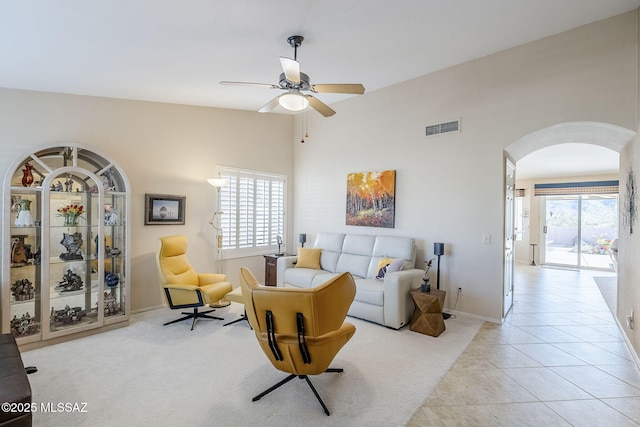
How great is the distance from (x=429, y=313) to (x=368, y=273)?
1172 mm

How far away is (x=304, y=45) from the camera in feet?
10.8

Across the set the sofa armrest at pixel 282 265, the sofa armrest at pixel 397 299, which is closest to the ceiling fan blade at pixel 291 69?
the sofa armrest at pixel 397 299

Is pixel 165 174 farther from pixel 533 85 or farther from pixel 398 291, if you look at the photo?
pixel 533 85

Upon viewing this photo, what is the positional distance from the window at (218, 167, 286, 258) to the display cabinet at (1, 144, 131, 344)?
66.1 inches

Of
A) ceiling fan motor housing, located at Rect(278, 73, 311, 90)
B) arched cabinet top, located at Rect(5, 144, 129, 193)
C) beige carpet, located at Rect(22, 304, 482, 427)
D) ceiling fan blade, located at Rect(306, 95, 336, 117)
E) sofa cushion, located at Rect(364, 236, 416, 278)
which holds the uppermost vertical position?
ceiling fan motor housing, located at Rect(278, 73, 311, 90)

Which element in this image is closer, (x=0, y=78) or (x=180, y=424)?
(x=180, y=424)

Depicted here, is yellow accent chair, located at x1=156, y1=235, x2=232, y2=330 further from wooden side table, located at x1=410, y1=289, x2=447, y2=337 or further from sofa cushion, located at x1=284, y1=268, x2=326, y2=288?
wooden side table, located at x1=410, y1=289, x2=447, y2=337

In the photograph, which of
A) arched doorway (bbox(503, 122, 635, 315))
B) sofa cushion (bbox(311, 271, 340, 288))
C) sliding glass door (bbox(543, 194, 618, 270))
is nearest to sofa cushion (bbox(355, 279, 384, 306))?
sofa cushion (bbox(311, 271, 340, 288))

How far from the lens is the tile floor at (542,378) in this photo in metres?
2.22

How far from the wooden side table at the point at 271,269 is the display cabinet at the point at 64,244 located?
228 centimetres

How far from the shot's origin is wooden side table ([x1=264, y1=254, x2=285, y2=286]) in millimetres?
5496

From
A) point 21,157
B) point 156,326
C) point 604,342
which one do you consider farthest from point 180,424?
point 604,342

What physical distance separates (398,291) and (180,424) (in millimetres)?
2564

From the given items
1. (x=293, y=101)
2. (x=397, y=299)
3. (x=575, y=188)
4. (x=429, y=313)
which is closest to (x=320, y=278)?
(x=397, y=299)
